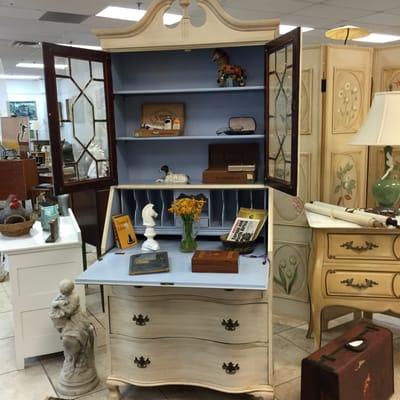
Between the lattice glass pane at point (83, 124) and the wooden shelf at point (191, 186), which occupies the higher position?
the lattice glass pane at point (83, 124)

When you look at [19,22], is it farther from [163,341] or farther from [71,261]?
[163,341]

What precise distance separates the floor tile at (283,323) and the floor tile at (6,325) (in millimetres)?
1742

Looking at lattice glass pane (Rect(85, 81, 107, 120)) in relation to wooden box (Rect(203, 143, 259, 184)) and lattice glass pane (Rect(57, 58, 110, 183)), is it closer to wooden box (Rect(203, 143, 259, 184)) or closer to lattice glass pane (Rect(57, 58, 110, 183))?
lattice glass pane (Rect(57, 58, 110, 183))

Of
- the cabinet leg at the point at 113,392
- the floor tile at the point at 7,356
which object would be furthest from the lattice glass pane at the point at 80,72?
the floor tile at the point at 7,356

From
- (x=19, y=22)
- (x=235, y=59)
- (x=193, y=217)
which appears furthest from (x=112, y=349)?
(x=19, y=22)

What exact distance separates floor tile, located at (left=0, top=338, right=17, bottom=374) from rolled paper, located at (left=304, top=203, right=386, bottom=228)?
192cm

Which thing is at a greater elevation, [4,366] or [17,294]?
[17,294]

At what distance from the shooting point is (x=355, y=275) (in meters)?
2.20

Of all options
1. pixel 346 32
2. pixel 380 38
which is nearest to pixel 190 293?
pixel 346 32

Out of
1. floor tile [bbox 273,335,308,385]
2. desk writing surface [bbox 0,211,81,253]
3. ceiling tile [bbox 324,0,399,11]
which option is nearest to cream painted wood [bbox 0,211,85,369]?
desk writing surface [bbox 0,211,81,253]

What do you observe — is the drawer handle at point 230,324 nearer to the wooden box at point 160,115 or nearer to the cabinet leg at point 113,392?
the cabinet leg at point 113,392

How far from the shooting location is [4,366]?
2.45 metres

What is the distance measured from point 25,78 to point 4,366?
1055cm

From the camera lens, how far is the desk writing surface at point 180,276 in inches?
70.2
